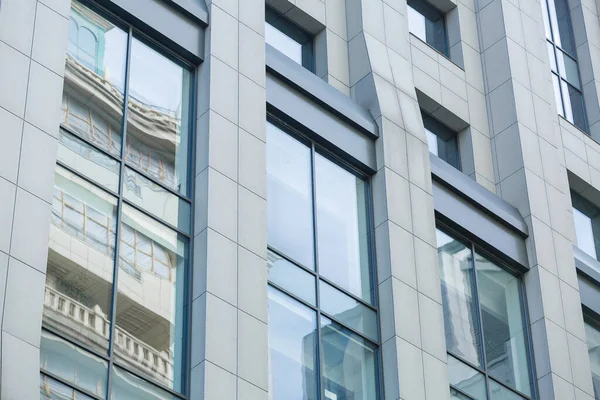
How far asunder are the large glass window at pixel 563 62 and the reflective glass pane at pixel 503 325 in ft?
31.2

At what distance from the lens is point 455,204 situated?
30.9 meters

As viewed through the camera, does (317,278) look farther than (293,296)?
Yes

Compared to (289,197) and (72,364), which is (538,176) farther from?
(72,364)

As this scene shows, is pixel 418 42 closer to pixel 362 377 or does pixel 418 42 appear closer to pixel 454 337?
pixel 454 337

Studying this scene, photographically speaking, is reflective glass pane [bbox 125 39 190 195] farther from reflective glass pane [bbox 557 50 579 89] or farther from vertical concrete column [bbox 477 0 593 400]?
reflective glass pane [bbox 557 50 579 89]

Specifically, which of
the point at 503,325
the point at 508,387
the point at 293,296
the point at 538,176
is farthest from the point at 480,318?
the point at 293,296

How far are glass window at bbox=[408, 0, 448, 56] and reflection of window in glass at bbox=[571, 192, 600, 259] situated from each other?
612 centimetres

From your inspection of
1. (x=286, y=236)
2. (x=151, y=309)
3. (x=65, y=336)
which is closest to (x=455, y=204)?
(x=286, y=236)

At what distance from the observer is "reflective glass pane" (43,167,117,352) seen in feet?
69.1

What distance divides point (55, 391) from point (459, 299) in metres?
12.1

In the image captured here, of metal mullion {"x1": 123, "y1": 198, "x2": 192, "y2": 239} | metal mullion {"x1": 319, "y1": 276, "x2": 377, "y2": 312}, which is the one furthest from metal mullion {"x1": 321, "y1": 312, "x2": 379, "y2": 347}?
metal mullion {"x1": 123, "y1": 198, "x2": 192, "y2": 239}

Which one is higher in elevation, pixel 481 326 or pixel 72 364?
pixel 481 326

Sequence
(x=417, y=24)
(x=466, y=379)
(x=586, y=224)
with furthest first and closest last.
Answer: (x=586, y=224) < (x=417, y=24) < (x=466, y=379)

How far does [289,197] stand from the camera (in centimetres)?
2684
